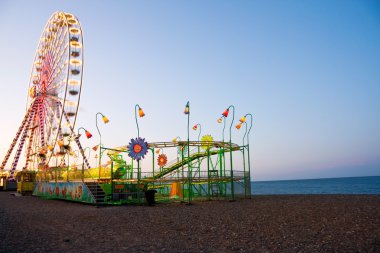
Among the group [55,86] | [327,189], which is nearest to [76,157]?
[55,86]

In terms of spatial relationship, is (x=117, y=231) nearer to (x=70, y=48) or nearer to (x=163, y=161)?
(x=163, y=161)

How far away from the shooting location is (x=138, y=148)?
1836cm

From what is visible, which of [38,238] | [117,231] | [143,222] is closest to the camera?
[38,238]

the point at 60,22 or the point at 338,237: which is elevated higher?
the point at 60,22

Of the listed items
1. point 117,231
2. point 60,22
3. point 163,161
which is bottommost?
point 117,231

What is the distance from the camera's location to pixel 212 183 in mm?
21344

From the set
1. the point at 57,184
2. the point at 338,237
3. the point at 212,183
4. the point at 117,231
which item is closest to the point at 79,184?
the point at 57,184

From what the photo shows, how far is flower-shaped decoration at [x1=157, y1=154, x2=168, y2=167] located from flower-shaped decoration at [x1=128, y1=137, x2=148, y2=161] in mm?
5379

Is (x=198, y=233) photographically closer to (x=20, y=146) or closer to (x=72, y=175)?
(x=72, y=175)

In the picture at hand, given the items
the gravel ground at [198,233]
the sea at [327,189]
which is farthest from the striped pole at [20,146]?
the sea at [327,189]

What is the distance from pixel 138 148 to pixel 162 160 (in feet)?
18.0

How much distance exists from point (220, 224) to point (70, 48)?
81.5 feet

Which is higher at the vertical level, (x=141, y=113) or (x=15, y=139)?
(x=15, y=139)

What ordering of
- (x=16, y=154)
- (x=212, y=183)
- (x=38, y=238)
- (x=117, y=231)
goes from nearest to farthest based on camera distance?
(x=38, y=238) < (x=117, y=231) < (x=212, y=183) < (x=16, y=154)
